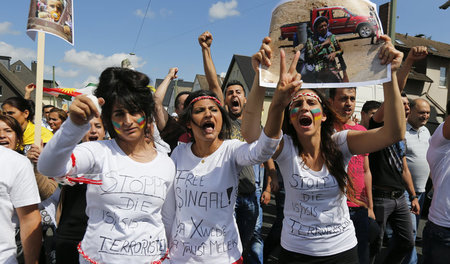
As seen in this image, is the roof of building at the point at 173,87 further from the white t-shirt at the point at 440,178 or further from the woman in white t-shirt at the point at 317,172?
the woman in white t-shirt at the point at 317,172

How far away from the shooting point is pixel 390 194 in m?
3.84

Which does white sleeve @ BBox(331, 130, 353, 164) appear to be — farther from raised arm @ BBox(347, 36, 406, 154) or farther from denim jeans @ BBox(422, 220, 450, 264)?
denim jeans @ BBox(422, 220, 450, 264)

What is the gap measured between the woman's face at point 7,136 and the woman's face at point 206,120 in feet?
4.95

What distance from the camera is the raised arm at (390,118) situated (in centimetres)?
186

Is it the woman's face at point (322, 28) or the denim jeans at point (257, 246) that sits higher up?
the woman's face at point (322, 28)

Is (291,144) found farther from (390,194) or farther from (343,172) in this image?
(390,194)

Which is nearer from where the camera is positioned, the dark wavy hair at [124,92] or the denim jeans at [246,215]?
the dark wavy hair at [124,92]

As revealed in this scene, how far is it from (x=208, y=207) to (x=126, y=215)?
52cm

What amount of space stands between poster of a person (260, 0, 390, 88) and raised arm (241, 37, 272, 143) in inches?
2.0

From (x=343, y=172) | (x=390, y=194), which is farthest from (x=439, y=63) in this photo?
(x=343, y=172)

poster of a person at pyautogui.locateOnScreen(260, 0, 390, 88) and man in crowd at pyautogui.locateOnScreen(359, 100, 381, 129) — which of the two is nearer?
poster of a person at pyautogui.locateOnScreen(260, 0, 390, 88)

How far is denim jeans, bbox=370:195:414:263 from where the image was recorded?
12.4 ft

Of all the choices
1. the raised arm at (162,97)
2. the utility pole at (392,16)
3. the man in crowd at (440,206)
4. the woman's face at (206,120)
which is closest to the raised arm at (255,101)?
the woman's face at (206,120)

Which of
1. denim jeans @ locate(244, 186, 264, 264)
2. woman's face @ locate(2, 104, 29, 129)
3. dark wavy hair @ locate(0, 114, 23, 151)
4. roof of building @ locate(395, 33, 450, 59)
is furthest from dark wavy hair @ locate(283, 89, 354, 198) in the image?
roof of building @ locate(395, 33, 450, 59)
